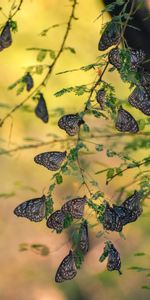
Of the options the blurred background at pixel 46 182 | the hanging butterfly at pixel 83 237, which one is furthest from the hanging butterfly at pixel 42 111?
the blurred background at pixel 46 182

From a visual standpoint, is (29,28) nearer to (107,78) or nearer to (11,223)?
(107,78)

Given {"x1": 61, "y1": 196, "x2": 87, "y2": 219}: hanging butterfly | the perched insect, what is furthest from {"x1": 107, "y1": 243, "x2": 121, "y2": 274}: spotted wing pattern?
the perched insect

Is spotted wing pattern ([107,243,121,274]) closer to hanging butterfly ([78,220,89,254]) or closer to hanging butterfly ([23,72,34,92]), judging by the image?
hanging butterfly ([78,220,89,254])

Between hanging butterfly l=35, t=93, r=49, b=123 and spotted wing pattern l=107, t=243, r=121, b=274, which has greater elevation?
hanging butterfly l=35, t=93, r=49, b=123

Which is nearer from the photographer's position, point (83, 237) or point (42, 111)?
point (83, 237)

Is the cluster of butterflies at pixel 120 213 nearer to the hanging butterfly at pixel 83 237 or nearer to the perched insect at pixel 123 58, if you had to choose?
the hanging butterfly at pixel 83 237

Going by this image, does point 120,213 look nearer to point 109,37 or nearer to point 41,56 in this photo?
point 109,37

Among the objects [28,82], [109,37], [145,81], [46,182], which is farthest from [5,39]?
[46,182]
